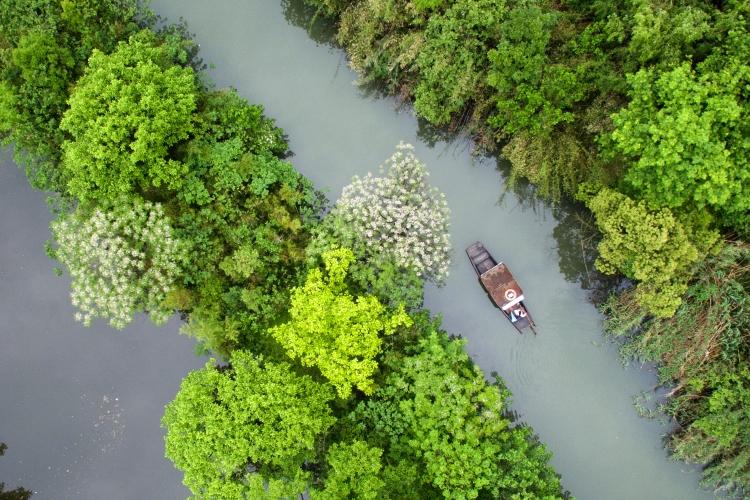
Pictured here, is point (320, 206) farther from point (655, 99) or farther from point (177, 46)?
point (655, 99)

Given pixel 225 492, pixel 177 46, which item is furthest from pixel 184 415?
pixel 177 46

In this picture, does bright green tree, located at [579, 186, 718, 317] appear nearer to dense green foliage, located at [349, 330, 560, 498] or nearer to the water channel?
the water channel

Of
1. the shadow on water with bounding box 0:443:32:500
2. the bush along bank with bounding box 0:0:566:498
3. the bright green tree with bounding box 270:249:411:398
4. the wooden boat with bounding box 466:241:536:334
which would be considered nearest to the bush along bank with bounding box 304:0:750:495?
the wooden boat with bounding box 466:241:536:334

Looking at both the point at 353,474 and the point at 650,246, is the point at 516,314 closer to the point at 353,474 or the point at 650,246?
the point at 650,246

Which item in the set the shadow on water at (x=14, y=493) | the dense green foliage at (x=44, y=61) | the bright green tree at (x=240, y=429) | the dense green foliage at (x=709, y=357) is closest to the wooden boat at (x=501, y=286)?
the dense green foliage at (x=709, y=357)

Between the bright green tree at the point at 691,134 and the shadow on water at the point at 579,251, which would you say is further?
the shadow on water at the point at 579,251

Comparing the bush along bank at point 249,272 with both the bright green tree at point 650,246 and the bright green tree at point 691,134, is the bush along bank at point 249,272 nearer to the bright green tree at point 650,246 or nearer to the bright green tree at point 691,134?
the bright green tree at point 650,246
